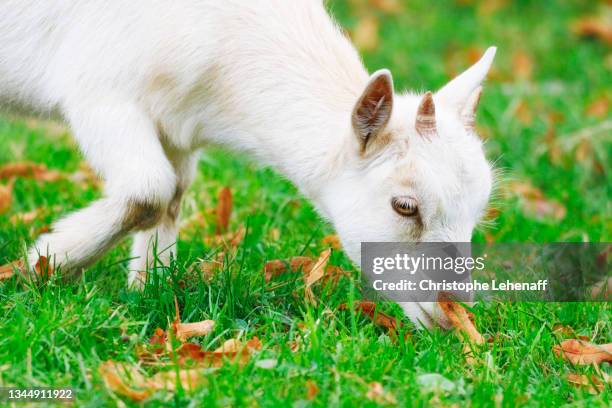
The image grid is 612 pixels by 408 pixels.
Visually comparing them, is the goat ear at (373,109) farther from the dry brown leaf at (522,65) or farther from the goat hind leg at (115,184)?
the dry brown leaf at (522,65)

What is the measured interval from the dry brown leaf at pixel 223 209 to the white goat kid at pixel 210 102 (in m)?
0.81

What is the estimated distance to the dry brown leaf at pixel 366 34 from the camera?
7.62 meters

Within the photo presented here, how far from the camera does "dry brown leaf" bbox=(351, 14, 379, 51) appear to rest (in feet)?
25.0

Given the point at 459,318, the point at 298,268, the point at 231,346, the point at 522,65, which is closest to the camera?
the point at 231,346

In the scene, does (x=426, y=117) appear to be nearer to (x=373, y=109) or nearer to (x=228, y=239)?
(x=373, y=109)

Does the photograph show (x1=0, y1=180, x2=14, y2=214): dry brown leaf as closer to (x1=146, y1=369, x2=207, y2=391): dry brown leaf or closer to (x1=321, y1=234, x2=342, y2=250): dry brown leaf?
(x1=321, y1=234, x2=342, y2=250): dry brown leaf

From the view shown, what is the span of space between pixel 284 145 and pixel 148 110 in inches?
21.0

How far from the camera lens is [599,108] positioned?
20.7 feet

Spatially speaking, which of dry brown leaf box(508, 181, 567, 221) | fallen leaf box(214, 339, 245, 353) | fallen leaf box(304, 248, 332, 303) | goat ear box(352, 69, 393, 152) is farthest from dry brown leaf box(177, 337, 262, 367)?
dry brown leaf box(508, 181, 567, 221)

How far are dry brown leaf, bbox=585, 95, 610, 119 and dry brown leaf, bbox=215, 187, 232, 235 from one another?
2.68 metres

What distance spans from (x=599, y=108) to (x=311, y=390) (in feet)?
13.5

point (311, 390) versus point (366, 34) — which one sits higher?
point (366, 34)

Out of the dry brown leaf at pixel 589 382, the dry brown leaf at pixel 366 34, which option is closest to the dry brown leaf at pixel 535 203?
the dry brown leaf at pixel 589 382

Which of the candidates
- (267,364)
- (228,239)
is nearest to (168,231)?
(228,239)
